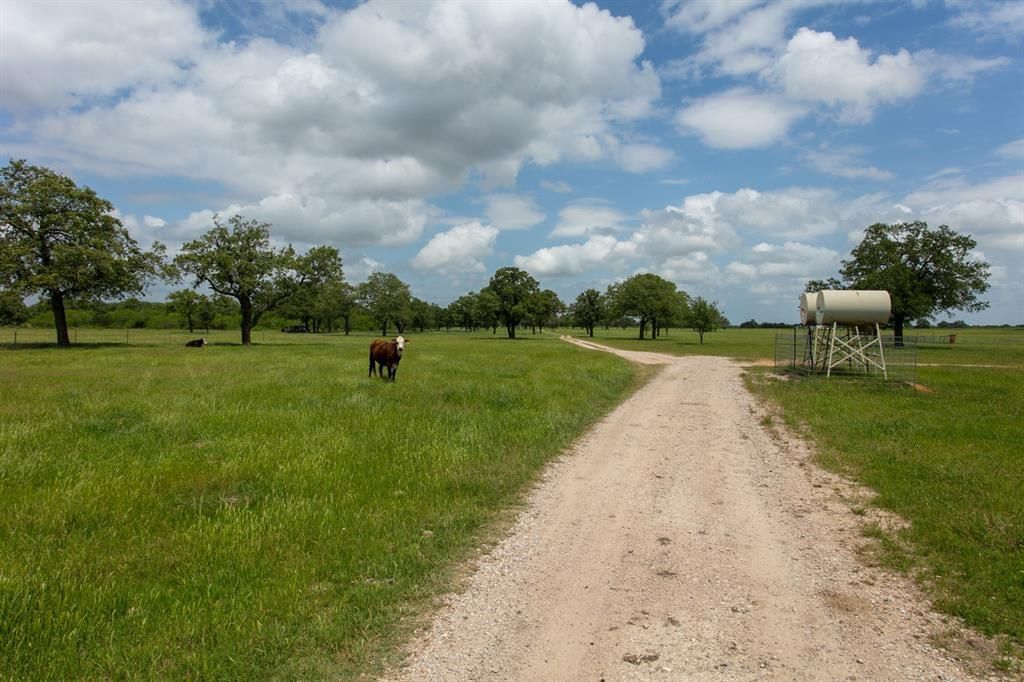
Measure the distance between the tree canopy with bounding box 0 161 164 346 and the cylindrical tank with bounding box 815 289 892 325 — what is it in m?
49.5

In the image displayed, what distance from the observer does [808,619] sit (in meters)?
4.92

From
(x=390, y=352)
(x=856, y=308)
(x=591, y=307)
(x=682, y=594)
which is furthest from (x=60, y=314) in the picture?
(x=591, y=307)

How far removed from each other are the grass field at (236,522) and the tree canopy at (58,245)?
1284 inches

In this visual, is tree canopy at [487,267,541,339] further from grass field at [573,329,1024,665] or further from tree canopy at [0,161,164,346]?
grass field at [573,329,1024,665]

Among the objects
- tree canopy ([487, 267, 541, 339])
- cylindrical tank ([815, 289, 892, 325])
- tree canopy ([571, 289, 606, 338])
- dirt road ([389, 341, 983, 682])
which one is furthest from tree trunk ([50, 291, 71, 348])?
tree canopy ([571, 289, 606, 338])

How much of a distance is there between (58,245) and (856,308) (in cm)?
5319

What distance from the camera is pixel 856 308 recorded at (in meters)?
25.8

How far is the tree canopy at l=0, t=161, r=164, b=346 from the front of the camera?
3969 cm

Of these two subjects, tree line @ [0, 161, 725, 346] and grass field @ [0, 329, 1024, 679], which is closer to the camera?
grass field @ [0, 329, 1024, 679]

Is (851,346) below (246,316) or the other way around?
below

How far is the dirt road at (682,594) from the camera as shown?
13.9 feet

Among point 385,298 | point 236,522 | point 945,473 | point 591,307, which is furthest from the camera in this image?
point 591,307

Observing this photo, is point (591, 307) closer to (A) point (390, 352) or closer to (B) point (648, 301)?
(B) point (648, 301)

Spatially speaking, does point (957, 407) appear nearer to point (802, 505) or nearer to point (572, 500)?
point (802, 505)
